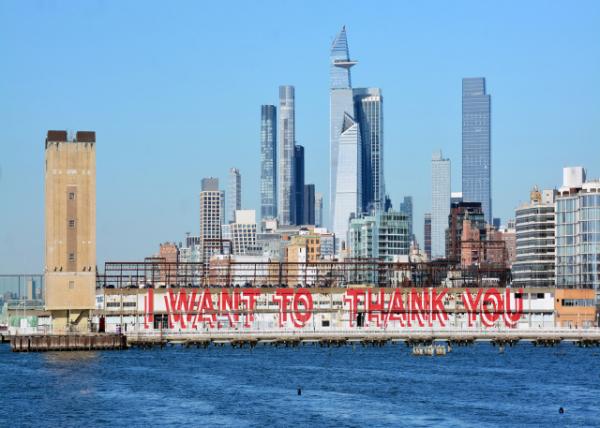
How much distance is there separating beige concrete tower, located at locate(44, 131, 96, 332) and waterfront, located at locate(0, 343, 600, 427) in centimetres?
1181

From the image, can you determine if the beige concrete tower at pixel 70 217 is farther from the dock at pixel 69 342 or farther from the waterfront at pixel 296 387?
the waterfront at pixel 296 387

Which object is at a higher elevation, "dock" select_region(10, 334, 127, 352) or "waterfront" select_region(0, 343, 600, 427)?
"dock" select_region(10, 334, 127, 352)

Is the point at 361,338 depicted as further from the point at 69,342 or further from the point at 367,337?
the point at 69,342

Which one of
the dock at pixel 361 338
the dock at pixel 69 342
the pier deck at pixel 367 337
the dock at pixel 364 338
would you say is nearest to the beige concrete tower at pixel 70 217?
the dock at pixel 69 342

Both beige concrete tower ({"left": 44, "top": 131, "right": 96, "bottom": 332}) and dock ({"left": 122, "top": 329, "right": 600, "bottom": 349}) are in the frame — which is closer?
beige concrete tower ({"left": 44, "top": 131, "right": 96, "bottom": 332})

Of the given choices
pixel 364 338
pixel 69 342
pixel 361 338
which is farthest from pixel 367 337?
pixel 69 342

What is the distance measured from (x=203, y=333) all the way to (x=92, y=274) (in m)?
17.9

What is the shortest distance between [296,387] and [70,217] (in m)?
61.4

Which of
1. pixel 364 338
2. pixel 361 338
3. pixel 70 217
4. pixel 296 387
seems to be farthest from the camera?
pixel 361 338

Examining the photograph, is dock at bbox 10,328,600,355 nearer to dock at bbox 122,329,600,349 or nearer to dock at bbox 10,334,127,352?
dock at bbox 122,329,600,349

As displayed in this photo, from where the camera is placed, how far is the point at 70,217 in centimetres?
17700

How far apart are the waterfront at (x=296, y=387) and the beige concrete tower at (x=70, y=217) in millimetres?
11807

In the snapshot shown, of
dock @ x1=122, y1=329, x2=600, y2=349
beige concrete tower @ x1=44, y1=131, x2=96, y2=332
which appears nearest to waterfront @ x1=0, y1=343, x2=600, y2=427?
dock @ x1=122, y1=329, x2=600, y2=349

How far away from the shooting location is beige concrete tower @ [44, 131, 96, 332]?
17662 cm
